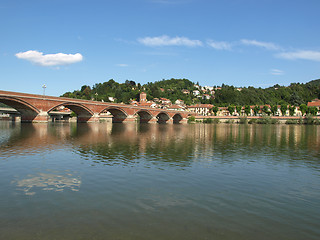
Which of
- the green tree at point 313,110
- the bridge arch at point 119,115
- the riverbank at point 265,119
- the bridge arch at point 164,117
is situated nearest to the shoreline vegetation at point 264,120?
the riverbank at point 265,119

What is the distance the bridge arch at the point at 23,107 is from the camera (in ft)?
199

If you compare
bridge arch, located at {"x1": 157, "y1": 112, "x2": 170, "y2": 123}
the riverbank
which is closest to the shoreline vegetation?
the riverbank

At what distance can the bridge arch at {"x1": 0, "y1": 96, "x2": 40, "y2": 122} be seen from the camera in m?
60.6

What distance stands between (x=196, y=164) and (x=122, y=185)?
6.89 metres

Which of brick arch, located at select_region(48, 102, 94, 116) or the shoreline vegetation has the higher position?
brick arch, located at select_region(48, 102, 94, 116)

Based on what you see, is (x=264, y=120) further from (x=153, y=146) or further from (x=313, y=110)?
(x=153, y=146)

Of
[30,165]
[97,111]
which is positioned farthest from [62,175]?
[97,111]

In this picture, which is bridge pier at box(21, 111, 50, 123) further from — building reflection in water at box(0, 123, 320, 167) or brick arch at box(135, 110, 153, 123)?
brick arch at box(135, 110, 153, 123)

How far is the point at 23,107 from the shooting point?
221 ft

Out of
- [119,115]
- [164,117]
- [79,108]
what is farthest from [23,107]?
[164,117]

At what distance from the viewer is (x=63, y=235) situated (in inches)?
271

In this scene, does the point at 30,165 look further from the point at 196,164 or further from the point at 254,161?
the point at 254,161

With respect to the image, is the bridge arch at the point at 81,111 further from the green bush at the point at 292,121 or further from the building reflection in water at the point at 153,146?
the green bush at the point at 292,121

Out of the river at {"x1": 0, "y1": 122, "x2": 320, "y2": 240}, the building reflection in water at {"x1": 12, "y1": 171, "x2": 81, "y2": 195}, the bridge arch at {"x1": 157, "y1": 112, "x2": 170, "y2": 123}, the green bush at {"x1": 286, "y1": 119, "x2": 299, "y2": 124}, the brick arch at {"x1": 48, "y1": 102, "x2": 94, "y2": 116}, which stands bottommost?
the river at {"x1": 0, "y1": 122, "x2": 320, "y2": 240}
